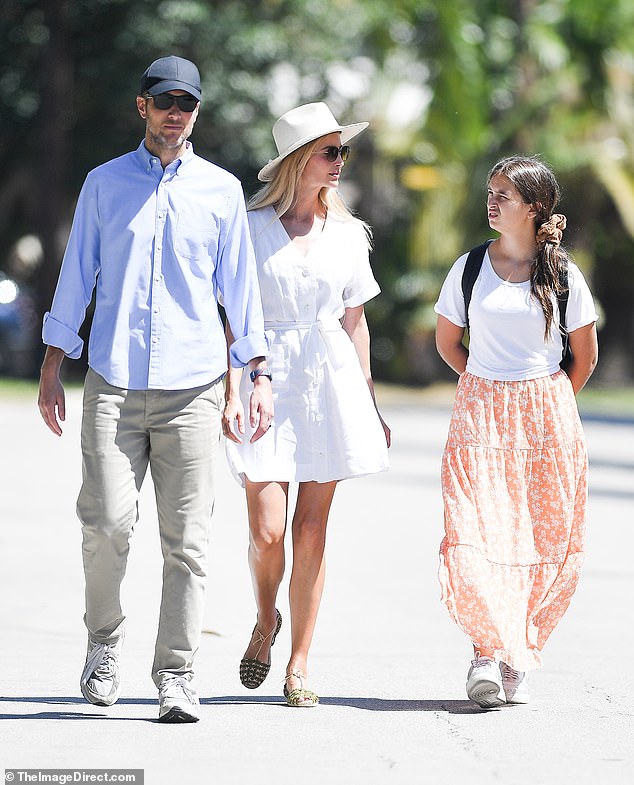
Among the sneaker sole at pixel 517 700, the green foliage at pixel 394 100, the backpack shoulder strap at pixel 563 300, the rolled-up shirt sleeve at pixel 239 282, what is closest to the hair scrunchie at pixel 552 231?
the backpack shoulder strap at pixel 563 300

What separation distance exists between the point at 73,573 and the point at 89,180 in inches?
155

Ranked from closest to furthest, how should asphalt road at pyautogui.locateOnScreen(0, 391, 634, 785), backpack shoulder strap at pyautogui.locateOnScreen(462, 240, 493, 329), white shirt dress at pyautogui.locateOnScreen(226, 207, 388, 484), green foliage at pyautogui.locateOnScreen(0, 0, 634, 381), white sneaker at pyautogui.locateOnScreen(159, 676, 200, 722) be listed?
asphalt road at pyautogui.locateOnScreen(0, 391, 634, 785) → white sneaker at pyautogui.locateOnScreen(159, 676, 200, 722) → white shirt dress at pyautogui.locateOnScreen(226, 207, 388, 484) → backpack shoulder strap at pyautogui.locateOnScreen(462, 240, 493, 329) → green foliage at pyautogui.locateOnScreen(0, 0, 634, 381)

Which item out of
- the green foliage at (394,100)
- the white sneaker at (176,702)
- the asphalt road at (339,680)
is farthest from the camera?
the green foliage at (394,100)

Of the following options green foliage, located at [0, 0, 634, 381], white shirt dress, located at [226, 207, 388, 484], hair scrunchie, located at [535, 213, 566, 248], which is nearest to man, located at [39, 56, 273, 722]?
white shirt dress, located at [226, 207, 388, 484]

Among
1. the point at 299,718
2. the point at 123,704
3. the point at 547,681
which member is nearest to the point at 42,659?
the point at 123,704

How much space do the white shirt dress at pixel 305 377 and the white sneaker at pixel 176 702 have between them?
793mm

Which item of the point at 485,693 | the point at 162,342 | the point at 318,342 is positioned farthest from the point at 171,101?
the point at 485,693

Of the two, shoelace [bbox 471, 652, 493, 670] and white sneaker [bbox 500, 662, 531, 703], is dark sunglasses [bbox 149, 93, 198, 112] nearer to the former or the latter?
shoelace [bbox 471, 652, 493, 670]

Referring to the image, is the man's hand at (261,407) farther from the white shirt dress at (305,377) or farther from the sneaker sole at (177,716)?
the sneaker sole at (177,716)

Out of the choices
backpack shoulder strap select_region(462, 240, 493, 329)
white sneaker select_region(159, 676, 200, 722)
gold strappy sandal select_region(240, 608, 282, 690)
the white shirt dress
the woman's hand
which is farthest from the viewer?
backpack shoulder strap select_region(462, 240, 493, 329)

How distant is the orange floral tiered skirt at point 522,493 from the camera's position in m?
5.99

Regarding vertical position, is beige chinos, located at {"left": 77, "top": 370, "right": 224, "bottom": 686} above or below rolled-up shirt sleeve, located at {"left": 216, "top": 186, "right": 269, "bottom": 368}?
below

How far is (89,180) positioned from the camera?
544 cm

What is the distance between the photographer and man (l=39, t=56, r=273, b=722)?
214 inches
